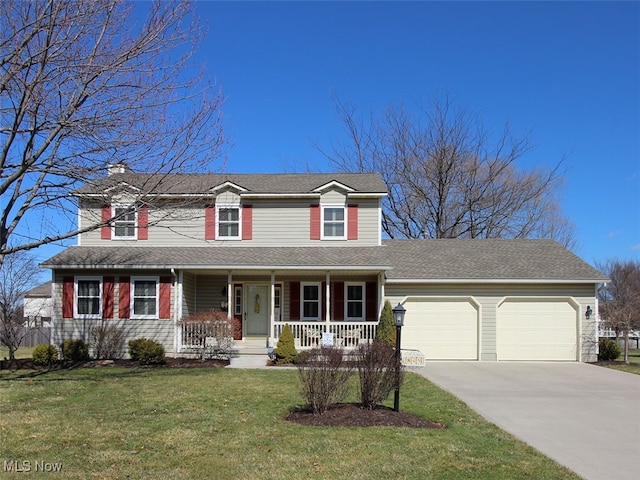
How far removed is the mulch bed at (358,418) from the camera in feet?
27.6

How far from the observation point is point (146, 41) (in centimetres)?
888

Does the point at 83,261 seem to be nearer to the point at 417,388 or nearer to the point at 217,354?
the point at 217,354

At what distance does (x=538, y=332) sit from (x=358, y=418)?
40.4 feet

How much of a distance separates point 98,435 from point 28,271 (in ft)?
52.0

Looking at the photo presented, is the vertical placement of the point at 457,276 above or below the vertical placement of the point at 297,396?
above

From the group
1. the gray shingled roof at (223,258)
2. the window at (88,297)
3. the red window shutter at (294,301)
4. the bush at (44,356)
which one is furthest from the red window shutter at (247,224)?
the bush at (44,356)

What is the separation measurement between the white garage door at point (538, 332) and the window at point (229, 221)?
30.6 ft

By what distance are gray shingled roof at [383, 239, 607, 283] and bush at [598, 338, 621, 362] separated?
2.48m

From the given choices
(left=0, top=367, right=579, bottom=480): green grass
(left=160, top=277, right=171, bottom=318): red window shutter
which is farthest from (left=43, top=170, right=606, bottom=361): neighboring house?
(left=0, top=367, right=579, bottom=480): green grass

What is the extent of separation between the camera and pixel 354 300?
2005 cm

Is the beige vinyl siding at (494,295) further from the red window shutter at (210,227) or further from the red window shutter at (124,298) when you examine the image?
the red window shutter at (124,298)

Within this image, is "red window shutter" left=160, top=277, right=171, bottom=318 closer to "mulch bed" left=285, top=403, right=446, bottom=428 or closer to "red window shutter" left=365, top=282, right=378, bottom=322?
"red window shutter" left=365, top=282, right=378, bottom=322

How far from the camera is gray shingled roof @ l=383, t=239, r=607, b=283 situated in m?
18.7

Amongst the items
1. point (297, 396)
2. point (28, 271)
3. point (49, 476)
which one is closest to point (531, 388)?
point (297, 396)
